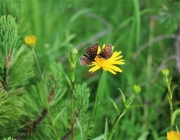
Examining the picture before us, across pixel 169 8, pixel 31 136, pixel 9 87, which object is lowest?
pixel 31 136

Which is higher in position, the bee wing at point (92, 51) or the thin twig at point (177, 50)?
the thin twig at point (177, 50)

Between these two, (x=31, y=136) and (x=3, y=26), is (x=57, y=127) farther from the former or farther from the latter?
(x=3, y=26)

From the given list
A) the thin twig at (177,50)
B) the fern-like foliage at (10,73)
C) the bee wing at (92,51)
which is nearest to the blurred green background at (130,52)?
the thin twig at (177,50)

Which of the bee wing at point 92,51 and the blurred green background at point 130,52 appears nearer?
the bee wing at point 92,51

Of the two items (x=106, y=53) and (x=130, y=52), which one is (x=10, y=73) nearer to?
(x=106, y=53)

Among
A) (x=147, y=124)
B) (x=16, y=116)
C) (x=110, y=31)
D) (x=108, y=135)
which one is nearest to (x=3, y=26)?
(x=16, y=116)

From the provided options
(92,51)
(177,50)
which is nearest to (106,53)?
(92,51)

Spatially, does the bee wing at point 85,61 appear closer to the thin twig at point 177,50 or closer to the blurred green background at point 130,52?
the blurred green background at point 130,52

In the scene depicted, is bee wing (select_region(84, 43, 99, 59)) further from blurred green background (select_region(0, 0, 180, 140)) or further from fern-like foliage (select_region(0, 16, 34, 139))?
blurred green background (select_region(0, 0, 180, 140))
